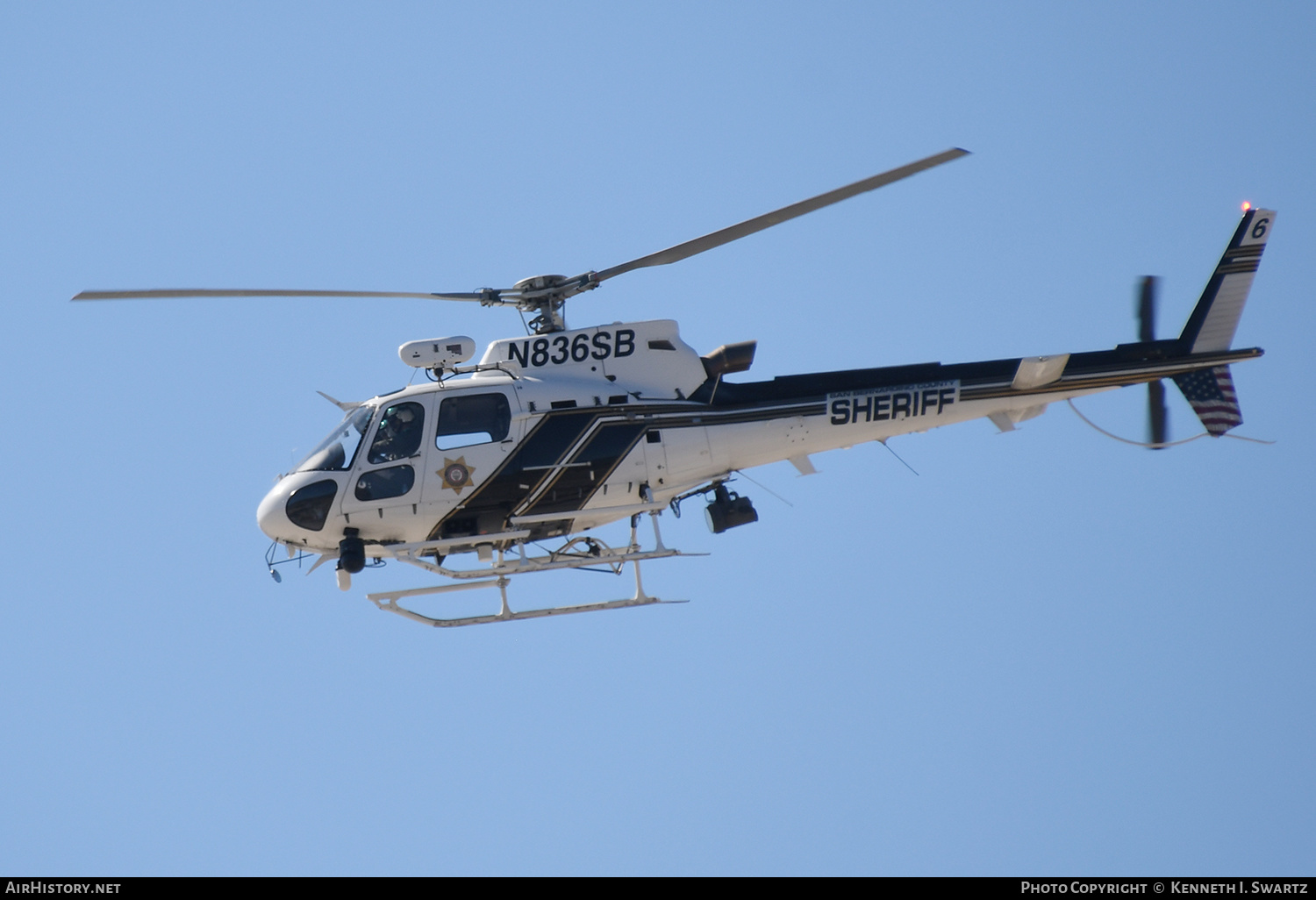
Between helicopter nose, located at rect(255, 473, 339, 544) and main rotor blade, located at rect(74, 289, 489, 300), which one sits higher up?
main rotor blade, located at rect(74, 289, 489, 300)

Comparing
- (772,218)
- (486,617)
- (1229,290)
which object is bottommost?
(486,617)

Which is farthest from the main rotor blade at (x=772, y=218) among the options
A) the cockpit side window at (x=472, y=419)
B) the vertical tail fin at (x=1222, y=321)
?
the vertical tail fin at (x=1222, y=321)

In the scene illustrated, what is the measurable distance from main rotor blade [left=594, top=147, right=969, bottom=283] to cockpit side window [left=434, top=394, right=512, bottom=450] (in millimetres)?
1502

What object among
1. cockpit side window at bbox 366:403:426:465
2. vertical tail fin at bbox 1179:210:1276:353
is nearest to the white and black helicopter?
cockpit side window at bbox 366:403:426:465

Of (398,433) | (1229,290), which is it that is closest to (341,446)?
(398,433)

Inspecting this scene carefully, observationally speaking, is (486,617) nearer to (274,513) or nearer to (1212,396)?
(274,513)

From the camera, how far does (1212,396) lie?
14.5 meters

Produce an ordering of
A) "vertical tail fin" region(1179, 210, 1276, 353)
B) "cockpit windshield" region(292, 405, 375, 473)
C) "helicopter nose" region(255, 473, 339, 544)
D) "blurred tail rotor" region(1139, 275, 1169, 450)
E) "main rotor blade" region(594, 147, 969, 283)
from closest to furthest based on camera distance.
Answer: "main rotor blade" region(594, 147, 969, 283)
"helicopter nose" region(255, 473, 339, 544)
"cockpit windshield" region(292, 405, 375, 473)
"blurred tail rotor" region(1139, 275, 1169, 450)
"vertical tail fin" region(1179, 210, 1276, 353)

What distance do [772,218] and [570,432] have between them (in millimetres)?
2825

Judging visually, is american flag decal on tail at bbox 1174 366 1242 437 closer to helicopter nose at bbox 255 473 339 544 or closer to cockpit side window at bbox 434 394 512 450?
cockpit side window at bbox 434 394 512 450

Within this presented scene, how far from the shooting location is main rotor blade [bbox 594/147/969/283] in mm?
11094
